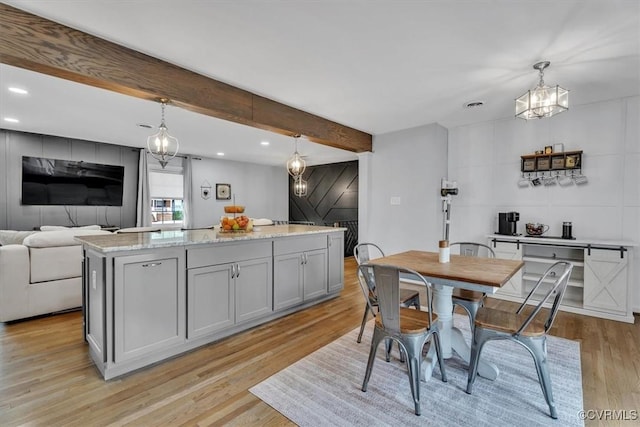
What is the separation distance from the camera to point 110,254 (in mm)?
2131

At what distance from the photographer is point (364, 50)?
2480mm

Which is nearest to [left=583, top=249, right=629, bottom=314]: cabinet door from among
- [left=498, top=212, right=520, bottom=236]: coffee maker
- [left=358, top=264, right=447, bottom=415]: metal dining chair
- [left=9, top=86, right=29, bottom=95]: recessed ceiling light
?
[left=498, top=212, right=520, bottom=236]: coffee maker

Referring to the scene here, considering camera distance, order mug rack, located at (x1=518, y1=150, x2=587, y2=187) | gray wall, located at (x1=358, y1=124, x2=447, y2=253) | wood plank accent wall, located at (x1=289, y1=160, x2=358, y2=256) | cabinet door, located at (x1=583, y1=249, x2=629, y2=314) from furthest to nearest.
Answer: wood plank accent wall, located at (x1=289, y1=160, x2=358, y2=256), gray wall, located at (x1=358, y1=124, x2=447, y2=253), mug rack, located at (x1=518, y1=150, x2=587, y2=187), cabinet door, located at (x1=583, y1=249, x2=629, y2=314)

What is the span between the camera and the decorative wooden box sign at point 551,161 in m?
3.77

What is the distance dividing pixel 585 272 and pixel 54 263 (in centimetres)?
618

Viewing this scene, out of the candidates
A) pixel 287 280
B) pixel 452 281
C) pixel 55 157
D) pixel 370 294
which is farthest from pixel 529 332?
pixel 55 157

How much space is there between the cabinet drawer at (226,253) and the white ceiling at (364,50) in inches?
65.7

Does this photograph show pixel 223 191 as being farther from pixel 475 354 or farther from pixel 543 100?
pixel 475 354

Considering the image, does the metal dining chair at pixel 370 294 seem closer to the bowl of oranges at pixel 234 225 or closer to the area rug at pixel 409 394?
the area rug at pixel 409 394

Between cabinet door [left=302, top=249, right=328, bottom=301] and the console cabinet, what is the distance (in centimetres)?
238

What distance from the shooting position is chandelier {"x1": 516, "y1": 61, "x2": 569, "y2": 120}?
8.42 feet

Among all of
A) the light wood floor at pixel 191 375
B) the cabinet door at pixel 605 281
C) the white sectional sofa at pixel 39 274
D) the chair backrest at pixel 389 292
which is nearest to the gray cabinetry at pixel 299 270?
the light wood floor at pixel 191 375

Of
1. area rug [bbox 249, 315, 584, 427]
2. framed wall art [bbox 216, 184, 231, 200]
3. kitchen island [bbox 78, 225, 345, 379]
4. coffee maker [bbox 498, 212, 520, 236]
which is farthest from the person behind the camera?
framed wall art [bbox 216, 184, 231, 200]

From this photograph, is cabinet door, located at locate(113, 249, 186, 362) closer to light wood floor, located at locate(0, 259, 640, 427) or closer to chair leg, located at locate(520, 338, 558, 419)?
light wood floor, located at locate(0, 259, 640, 427)
